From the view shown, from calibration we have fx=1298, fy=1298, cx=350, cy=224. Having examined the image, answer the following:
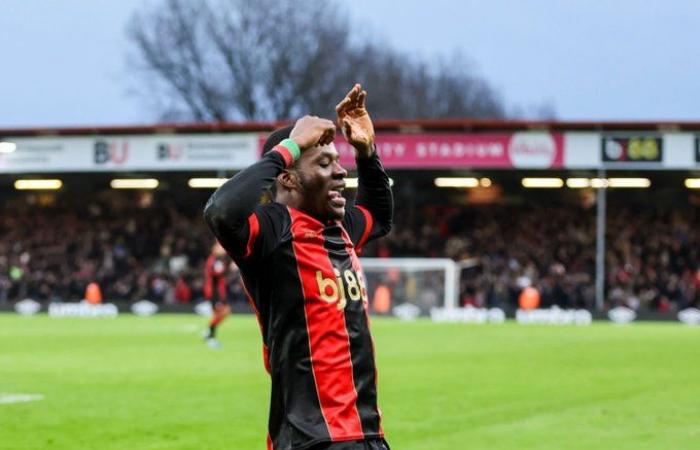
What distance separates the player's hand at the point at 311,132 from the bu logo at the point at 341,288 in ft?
1.75

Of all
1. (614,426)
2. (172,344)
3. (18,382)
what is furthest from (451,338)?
(614,426)

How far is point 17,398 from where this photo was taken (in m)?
15.6

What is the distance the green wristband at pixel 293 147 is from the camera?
5.29 meters

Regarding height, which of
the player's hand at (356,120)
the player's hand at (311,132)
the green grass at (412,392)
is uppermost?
the player's hand at (356,120)

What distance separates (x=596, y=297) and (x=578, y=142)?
5.30 m

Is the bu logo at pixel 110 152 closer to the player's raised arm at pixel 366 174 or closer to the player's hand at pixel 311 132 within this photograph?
the player's raised arm at pixel 366 174

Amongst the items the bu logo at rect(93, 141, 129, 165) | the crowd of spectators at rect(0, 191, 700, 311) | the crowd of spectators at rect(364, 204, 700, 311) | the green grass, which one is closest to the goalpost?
the crowd of spectators at rect(364, 204, 700, 311)

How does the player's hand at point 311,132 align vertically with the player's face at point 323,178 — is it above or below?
above

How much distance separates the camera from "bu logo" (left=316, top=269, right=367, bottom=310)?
17.4 feet

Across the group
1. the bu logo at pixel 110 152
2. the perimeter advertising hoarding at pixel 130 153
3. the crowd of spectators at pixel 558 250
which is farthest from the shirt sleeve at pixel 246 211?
the bu logo at pixel 110 152

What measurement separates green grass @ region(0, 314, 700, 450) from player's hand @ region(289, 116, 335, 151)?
633 cm

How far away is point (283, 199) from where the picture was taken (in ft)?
18.1

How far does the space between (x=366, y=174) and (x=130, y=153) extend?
41.2m

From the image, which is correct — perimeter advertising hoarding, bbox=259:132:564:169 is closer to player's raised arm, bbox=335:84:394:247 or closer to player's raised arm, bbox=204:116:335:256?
player's raised arm, bbox=335:84:394:247
